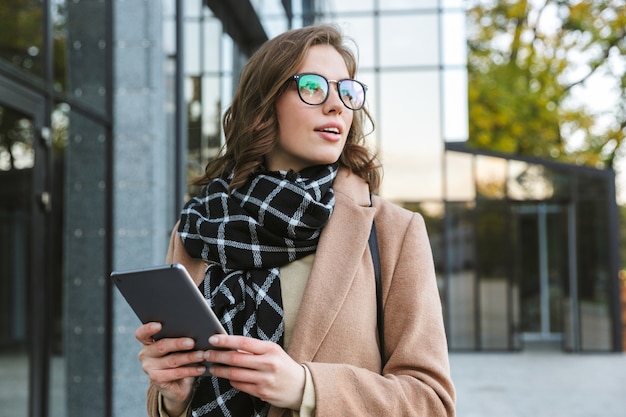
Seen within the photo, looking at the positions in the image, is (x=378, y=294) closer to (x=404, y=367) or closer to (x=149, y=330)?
(x=404, y=367)

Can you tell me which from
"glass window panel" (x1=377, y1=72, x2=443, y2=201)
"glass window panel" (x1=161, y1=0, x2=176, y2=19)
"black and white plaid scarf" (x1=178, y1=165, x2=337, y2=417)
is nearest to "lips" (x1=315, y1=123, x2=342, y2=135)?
"black and white plaid scarf" (x1=178, y1=165, x2=337, y2=417)

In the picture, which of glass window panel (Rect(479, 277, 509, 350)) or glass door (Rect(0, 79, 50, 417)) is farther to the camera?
glass window panel (Rect(479, 277, 509, 350))

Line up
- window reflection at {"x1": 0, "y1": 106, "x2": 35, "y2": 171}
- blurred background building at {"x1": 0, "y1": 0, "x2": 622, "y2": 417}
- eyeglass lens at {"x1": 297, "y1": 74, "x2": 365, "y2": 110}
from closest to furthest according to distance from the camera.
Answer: eyeglass lens at {"x1": 297, "y1": 74, "x2": 365, "y2": 110} → blurred background building at {"x1": 0, "y1": 0, "x2": 622, "y2": 417} → window reflection at {"x1": 0, "y1": 106, "x2": 35, "y2": 171}

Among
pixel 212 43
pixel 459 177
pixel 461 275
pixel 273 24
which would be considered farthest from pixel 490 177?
pixel 212 43

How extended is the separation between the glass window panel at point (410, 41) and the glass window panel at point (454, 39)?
0.65 ft

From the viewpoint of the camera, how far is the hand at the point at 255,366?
60.1 inches

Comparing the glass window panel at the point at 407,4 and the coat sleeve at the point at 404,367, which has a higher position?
the glass window panel at the point at 407,4

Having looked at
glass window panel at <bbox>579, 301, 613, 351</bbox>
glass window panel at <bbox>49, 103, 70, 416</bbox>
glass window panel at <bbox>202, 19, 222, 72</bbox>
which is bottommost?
glass window panel at <bbox>579, 301, 613, 351</bbox>

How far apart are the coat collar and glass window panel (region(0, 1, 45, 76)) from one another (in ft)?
12.8

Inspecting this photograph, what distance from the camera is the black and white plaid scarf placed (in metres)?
1.76

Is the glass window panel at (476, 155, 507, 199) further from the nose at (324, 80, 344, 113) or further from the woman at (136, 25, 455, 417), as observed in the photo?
the nose at (324, 80, 344, 113)

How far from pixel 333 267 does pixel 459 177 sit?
15.1m

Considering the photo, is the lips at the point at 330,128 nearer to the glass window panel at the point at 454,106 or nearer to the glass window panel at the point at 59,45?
the glass window panel at the point at 59,45

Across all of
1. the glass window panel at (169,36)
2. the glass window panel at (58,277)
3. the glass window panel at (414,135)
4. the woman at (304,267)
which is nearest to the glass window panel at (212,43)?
the glass window panel at (169,36)
